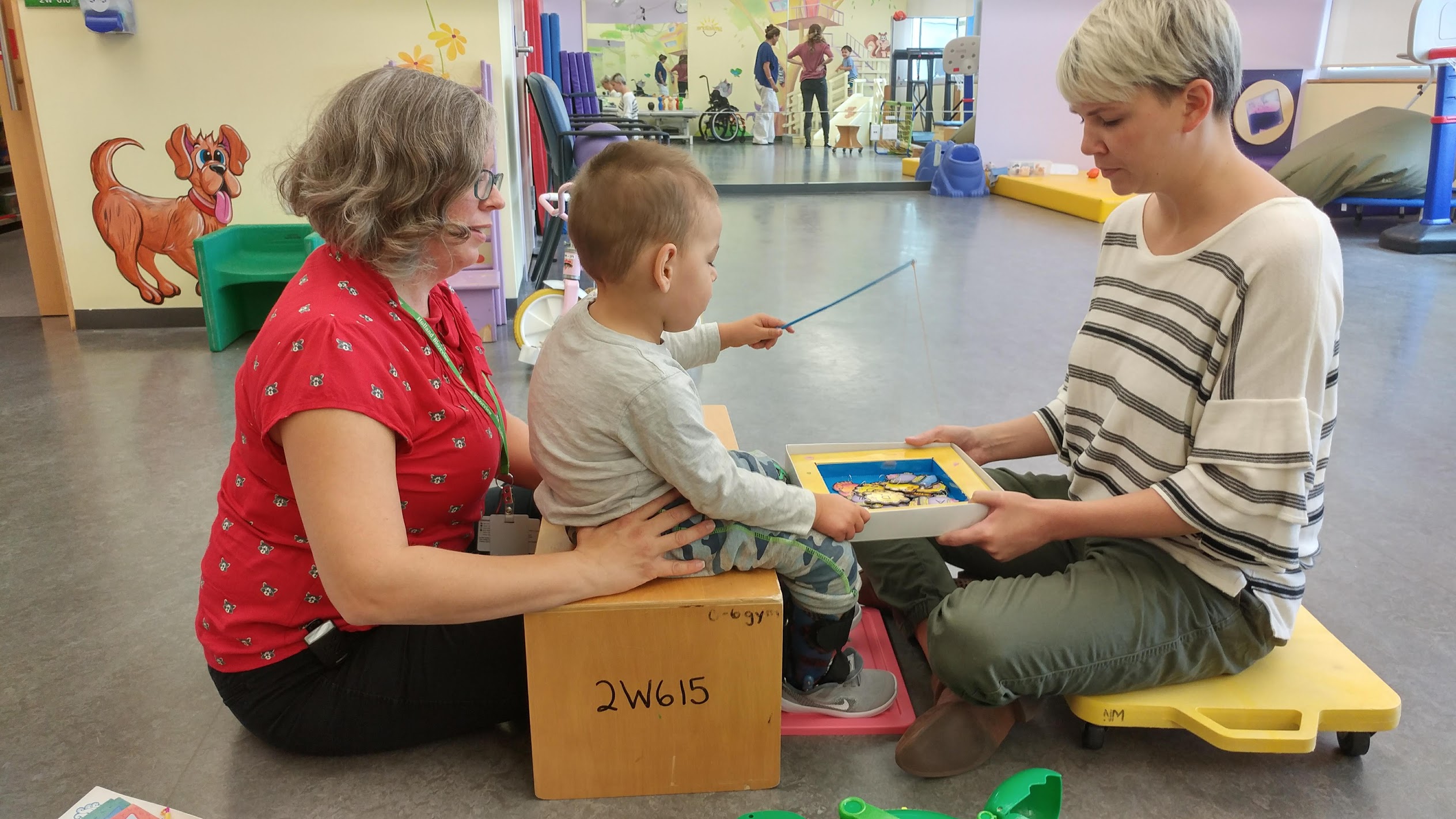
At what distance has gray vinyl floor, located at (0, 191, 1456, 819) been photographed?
1.46 meters

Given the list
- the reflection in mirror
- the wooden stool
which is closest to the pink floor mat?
the wooden stool

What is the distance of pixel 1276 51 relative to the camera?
335 inches

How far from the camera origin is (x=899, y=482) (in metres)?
1.67

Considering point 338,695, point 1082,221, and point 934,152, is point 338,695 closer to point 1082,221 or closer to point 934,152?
point 1082,221

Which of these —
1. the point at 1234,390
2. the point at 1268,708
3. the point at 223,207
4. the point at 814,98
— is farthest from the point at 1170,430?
the point at 814,98

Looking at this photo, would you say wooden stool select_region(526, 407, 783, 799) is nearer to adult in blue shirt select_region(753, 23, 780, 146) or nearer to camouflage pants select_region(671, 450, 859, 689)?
camouflage pants select_region(671, 450, 859, 689)

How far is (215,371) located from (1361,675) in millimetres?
3530

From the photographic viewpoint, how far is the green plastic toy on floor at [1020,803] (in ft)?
4.06

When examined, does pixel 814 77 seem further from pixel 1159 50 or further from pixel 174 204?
pixel 1159 50

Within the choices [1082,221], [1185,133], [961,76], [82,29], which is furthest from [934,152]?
[1185,133]

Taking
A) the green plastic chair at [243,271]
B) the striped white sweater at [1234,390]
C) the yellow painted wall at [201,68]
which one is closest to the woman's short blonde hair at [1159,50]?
the striped white sweater at [1234,390]

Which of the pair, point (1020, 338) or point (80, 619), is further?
point (1020, 338)

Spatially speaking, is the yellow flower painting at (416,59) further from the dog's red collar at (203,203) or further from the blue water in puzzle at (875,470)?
the blue water in puzzle at (875,470)

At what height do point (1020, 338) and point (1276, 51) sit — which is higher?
point (1276, 51)
